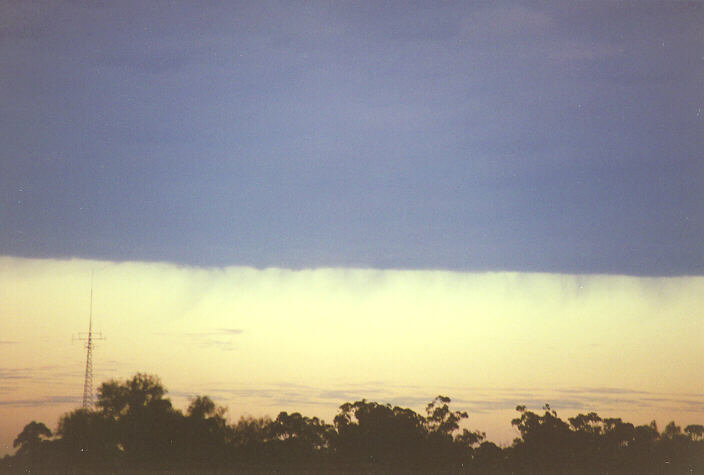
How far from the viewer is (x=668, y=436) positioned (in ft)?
412

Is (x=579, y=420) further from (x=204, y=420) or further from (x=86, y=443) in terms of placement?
(x=86, y=443)

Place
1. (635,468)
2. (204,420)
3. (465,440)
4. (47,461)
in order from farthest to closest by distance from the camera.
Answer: (465,440) < (635,468) < (204,420) < (47,461)

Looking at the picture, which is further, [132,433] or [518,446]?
[518,446]

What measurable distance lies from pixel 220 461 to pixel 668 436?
62.3 metres

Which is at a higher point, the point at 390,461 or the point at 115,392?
the point at 115,392

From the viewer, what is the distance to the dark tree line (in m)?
97.9

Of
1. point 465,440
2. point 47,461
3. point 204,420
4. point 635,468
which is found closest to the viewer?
point 47,461

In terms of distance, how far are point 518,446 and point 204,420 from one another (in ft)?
137

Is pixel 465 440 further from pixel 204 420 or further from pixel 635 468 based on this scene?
pixel 204 420

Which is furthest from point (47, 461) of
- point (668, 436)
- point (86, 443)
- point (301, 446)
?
point (668, 436)

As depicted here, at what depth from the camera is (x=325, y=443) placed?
11288cm

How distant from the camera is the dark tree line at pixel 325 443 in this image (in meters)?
97.9

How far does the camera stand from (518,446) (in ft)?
397

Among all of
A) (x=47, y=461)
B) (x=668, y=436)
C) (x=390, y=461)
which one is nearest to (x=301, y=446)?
(x=390, y=461)
